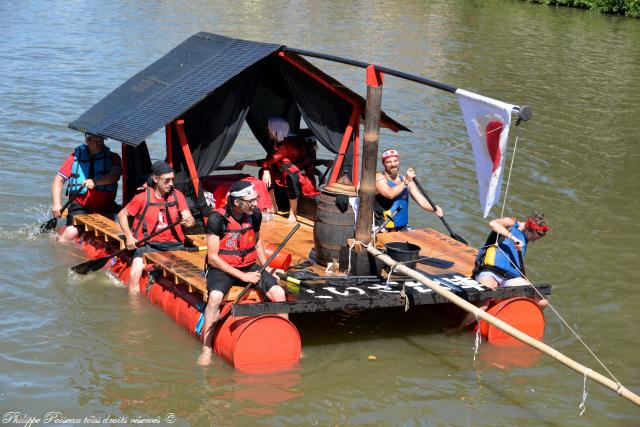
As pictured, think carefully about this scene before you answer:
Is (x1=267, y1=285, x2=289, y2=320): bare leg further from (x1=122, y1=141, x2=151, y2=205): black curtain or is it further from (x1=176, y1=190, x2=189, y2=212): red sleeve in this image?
(x1=122, y1=141, x2=151, y2=205): black curtain

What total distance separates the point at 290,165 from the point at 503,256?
3689 mm

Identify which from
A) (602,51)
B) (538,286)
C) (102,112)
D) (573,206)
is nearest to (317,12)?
(602,51)

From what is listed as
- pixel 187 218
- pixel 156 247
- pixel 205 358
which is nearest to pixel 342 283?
pixel 205 358

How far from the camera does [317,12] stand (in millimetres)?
39875

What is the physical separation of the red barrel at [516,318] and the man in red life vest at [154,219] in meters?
3.66

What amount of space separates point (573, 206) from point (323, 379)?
848 centimetres

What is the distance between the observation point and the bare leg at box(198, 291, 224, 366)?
9719mm

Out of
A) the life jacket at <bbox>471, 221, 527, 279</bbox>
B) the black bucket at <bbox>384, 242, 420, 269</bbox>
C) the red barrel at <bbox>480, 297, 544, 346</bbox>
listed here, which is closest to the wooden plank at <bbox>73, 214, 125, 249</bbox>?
the black bucket at <bbox>384, 242, 420, 269</bbox>

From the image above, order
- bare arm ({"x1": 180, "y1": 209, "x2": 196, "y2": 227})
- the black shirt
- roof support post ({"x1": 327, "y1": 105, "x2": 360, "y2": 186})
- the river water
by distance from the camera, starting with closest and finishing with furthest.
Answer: the river water → the black shirt → bare arm ({"x1": 180, "y1": 209, "x2": 196, "y2": 227}) → roof support post ({"x1": 327, "y1": 105, "x2": 360, "y2": 186})

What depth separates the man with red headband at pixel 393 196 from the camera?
11812 mm

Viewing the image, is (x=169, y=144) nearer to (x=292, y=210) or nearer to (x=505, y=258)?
(x=292, y=210)

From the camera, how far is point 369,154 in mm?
10391

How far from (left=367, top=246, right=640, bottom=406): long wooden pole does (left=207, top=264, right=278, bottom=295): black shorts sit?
121 cm

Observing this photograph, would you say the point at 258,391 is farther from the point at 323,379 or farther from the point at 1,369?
the point at 1,369
